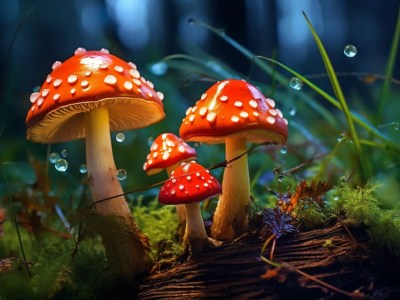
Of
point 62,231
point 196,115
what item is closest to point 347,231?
point 196,115

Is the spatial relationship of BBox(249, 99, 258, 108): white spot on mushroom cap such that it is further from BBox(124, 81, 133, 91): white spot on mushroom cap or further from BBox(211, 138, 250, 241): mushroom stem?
BBox(124, 81, 133, 91): white spot on mushroom cap

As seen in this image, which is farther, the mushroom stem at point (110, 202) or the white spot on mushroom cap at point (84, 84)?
the mushroom stem at point (110, 202)

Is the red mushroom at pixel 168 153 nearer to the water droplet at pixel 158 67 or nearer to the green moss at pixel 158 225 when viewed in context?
the green moss at pixel 158 225

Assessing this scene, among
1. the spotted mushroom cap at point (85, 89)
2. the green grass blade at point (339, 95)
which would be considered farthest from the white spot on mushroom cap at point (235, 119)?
the green grass blade at point (339, 95)

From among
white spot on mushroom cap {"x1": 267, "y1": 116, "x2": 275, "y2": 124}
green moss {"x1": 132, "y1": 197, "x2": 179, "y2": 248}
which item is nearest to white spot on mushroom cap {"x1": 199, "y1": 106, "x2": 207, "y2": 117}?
white spot on mushroom cap {"x1": 267, "y1": 116, "x2": 275, "y2": 124}

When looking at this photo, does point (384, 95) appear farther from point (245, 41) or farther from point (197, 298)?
point (245, 41)

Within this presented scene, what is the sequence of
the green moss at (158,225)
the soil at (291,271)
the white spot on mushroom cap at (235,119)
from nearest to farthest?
1. the soil at (291,271)
2. the white spot on mushroom cap at (235,119)
3. the green moss at (158,225)
